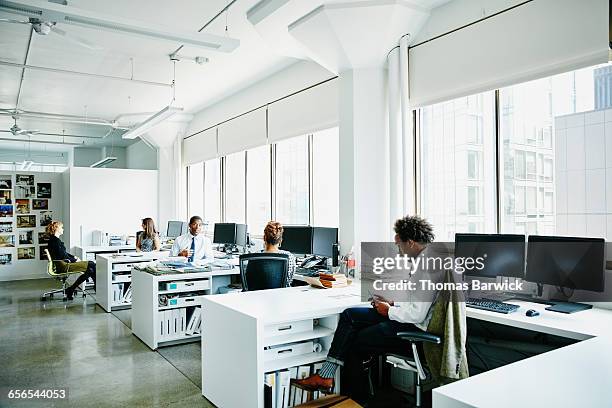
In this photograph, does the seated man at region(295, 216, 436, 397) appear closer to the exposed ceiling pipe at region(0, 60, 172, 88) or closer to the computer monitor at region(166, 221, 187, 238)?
the exposed ceiling pipe at region(0, 60, 172, 88)

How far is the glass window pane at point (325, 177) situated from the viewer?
5.95 meters

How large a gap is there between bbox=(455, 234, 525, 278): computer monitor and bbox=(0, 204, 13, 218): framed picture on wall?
9654mm

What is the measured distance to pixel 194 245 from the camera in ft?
19.2

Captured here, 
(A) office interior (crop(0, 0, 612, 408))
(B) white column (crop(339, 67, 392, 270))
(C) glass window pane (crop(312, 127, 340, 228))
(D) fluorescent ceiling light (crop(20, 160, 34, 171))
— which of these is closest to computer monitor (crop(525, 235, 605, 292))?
(A) office interior (crop(0, 0, 612, 408))

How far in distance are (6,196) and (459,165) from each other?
9.42 meters

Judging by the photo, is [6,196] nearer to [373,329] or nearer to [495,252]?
[373,329]

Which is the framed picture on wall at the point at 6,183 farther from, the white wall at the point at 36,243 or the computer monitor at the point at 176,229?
the computer monitor at the point at 176,229

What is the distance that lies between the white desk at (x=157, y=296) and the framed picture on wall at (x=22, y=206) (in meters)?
6.14

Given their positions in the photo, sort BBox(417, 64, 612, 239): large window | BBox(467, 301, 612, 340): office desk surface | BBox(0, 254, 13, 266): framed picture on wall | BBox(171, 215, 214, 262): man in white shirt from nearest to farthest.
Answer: BBox(467, 301, 612, 340): office desk surface < BBox(417, 64, 612, 239): large window < BBox(171, 215, 214, 262): man in white shirt < BBox(0, 254, 13, 266): framed picture on wall

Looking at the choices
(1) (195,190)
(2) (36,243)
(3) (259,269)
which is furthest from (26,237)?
(3) (259,269)

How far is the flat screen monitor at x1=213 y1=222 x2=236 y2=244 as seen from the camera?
7.05 meters

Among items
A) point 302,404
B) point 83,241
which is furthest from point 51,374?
point 83,241

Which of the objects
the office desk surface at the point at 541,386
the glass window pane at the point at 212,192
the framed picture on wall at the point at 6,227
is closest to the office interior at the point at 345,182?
the office desk surface at the point at 541,386

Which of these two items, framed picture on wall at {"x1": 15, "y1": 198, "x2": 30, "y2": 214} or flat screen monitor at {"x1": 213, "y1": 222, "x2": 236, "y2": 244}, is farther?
framed picture on wall at {"x1": 15, "y1": 198, "x2": 30, "y2": 214}
